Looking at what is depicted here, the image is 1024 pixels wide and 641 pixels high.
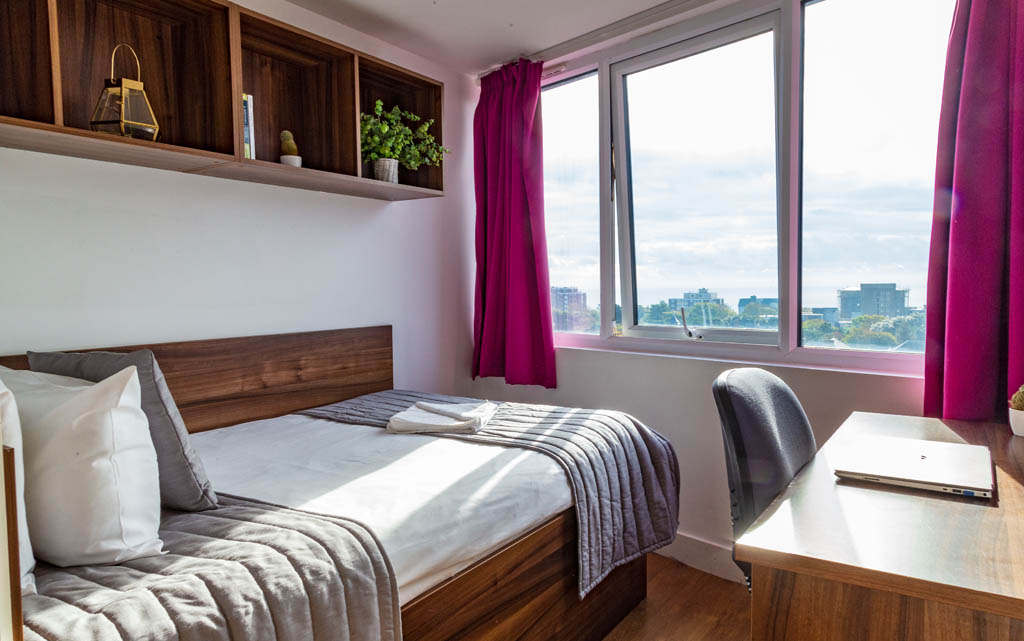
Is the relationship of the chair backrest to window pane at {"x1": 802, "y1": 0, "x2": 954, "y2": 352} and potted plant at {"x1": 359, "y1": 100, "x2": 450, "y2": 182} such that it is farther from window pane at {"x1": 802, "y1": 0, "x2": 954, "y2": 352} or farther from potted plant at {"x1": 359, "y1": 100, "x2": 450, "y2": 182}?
potted plant at {"x1": 359, "y1": 100, "x2": 450, "y2": 182}

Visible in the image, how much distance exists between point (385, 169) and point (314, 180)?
1.12ft

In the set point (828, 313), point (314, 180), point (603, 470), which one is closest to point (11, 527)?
point (603, 470)

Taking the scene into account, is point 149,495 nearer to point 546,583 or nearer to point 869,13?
point 546,583

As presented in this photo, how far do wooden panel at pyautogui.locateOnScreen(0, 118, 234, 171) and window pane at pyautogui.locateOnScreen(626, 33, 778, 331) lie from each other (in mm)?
1865

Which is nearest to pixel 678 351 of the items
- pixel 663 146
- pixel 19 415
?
pixel 663 146

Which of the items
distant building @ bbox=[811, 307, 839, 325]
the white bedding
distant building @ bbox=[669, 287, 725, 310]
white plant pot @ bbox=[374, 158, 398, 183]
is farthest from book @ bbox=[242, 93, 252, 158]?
distant building @ bbox=[811, 307, 839, 325]

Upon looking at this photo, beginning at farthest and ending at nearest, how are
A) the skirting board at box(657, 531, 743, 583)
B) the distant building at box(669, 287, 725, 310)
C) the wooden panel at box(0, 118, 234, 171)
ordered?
the distant building at box(669, 287, 725, 310) < the skirting board at box(657, 531, 743, 583) < the wooden panel at box(0, 118, 234, 171)

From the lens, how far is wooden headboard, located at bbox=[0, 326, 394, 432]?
6.89 ft

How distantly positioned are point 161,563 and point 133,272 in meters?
1.32

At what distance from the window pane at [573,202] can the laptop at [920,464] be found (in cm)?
184

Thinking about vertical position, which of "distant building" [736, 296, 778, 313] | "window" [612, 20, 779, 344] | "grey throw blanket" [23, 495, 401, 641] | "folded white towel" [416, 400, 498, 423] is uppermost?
"window" [612, 20, 779, 344]

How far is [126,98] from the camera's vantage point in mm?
1804

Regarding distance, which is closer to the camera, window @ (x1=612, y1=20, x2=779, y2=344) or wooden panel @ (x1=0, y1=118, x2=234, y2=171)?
wooden panel @ (x1=0, y1=118, x2=234, y2=171)

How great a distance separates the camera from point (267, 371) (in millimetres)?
2363
